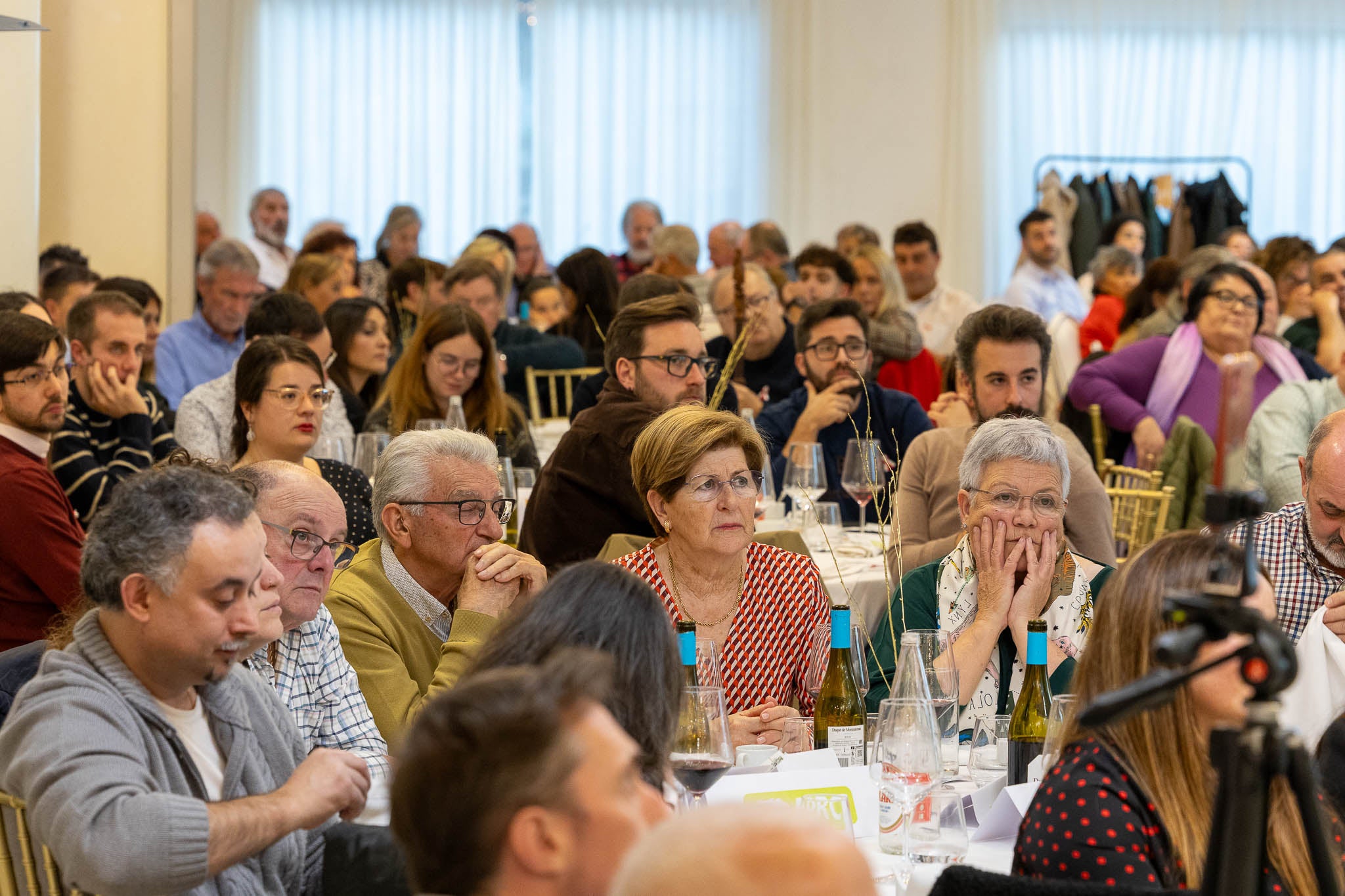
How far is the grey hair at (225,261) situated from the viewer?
6.56 m

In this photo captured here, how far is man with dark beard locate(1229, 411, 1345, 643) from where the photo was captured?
2900 mm

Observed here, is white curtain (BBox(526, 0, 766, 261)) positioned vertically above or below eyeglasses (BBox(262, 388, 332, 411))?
above

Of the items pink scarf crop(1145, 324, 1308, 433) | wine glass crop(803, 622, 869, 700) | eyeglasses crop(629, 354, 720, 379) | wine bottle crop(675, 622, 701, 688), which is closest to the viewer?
wine bottle crop(675, 622, 701, 688)

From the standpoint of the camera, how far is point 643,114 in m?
11.7

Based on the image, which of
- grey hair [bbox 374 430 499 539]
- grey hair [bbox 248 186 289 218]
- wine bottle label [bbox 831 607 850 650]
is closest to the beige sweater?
grey hair [bbox 374 430 499 539]

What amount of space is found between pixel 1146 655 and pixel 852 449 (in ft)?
8.65

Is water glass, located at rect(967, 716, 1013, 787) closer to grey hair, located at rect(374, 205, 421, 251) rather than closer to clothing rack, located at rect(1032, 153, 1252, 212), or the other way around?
grey hair, located at rect(374, 205, 421, 251)

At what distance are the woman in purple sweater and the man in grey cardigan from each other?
440cm

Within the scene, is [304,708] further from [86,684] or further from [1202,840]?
[1202,840]

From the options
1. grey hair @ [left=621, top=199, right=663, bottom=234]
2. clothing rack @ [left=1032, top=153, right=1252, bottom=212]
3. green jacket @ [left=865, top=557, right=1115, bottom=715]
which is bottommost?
green jacket @ [left=865, top=557, right=1115, bottom=715]

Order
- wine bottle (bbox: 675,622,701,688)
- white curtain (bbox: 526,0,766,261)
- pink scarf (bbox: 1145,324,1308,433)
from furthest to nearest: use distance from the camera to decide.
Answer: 1. white curtain (bbox: 526,0,766,261)
2. pink scarf (bbox: 1145,324,1308,433)
3. wine bottle (bbox: 675,622,701,688)

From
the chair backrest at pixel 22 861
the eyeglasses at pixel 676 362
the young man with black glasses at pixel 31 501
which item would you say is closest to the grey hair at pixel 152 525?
the chair backrest at pixel 22 861

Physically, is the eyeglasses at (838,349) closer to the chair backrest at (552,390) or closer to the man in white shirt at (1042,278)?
the chair backrest at (552,390)

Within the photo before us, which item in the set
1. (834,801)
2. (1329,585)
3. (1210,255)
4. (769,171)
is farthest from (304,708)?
(769,171)
